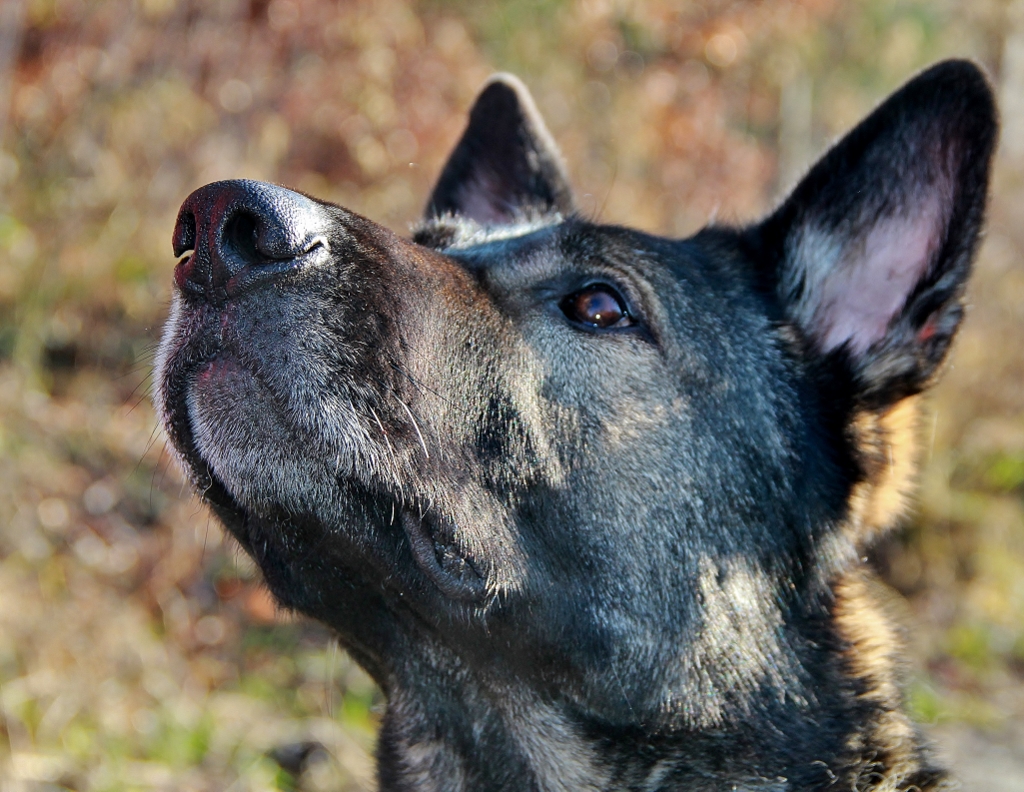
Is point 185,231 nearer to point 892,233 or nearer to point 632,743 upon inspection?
point 632,743

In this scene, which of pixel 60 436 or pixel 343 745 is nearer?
pixel 343 745

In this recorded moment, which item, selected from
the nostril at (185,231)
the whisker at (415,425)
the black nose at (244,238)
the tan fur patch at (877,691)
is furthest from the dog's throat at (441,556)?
the tan fur patch at (877,691)

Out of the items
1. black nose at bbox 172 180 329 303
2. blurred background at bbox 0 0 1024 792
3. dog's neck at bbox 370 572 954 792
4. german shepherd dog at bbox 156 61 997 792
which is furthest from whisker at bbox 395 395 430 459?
blurred background at bbox 0 0 1024 792

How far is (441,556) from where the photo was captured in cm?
254

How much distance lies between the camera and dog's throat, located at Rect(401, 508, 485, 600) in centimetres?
252

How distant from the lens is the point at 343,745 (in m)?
5.10

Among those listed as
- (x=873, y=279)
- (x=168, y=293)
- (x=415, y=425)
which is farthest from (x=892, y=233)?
(x=168, y=293)

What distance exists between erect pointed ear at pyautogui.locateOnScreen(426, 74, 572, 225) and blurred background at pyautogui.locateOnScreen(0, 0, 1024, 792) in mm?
298

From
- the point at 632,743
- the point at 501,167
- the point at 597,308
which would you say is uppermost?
the point at 501,167

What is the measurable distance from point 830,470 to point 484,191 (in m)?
1.92

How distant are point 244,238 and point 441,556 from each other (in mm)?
894

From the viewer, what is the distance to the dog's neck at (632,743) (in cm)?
280

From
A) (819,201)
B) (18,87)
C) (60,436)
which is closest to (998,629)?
(819,201)

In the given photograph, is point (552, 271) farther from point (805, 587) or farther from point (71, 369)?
point (71, 369)
